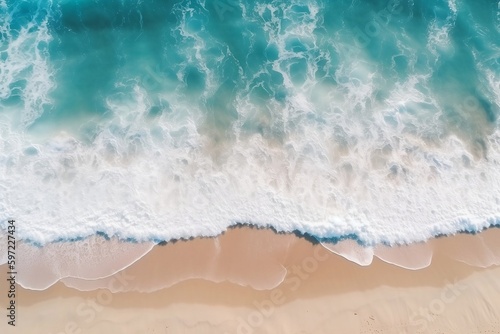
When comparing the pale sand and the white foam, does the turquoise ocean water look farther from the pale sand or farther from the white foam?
the pale sand

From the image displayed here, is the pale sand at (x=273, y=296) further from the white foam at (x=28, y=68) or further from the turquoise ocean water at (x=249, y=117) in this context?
the white foam at (x=28, y=68)

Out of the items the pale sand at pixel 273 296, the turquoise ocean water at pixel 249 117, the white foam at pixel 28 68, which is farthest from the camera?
the white foam at pixel 28 68

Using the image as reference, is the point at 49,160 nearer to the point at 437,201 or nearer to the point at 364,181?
the point at 364,181

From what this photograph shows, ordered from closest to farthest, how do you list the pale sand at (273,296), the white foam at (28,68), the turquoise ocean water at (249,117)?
the pale sand at (273,296), the turquoise ocean water at (249,117), the white foam at (28,68)

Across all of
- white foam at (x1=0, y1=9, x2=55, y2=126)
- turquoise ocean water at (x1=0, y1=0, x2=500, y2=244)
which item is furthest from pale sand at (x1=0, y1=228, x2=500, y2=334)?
white foam at (x1=0, y1=9, x2=55, y2=126)

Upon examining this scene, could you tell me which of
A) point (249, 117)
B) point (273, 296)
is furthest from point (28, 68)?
point (273, 296)

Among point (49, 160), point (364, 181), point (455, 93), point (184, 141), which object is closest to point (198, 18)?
point (184, 141)

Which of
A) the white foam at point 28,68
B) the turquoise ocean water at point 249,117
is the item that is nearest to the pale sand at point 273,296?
the turquoise ocean water at point 249,117
